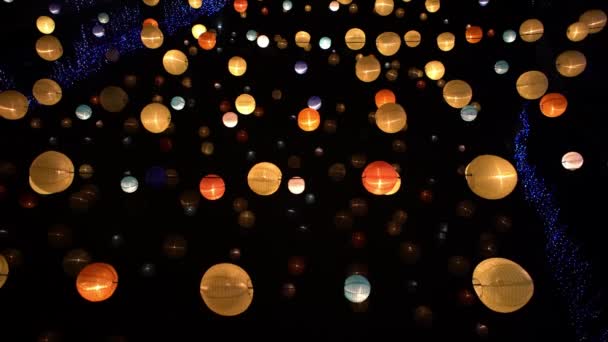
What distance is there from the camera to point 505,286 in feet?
5.29

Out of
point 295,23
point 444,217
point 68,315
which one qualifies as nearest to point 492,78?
point 444,217

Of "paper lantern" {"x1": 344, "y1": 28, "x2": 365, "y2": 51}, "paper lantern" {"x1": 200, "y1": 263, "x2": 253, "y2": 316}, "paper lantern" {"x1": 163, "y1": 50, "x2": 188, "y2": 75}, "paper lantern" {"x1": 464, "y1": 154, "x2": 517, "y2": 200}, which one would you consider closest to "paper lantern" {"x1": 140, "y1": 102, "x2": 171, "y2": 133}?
"paper lantern" {"x1": 163, "y1": 50, "x2": 188, "y2": 75}

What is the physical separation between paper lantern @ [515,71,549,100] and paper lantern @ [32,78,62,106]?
13.2 feet

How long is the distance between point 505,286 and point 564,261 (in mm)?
1730

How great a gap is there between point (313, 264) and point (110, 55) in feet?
11.4

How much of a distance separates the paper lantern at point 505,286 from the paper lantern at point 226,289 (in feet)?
4.23

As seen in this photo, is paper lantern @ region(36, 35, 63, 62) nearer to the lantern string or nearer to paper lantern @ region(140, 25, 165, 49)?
paper lantern @ region(140, 25, 165, 49)

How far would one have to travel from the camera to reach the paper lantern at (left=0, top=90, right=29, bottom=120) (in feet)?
7.61

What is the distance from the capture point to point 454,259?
268 cm

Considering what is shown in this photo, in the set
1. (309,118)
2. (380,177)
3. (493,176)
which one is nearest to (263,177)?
(380,177)

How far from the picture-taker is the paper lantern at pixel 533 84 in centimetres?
257

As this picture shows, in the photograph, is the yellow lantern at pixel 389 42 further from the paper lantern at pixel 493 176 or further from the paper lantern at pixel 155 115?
the paper lantern at pixel 155 115

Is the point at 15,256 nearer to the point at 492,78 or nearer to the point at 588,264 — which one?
the point at 588,264

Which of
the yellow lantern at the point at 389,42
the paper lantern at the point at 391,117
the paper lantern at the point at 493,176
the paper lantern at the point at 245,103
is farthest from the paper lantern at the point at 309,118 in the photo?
the paper lantern at the point at 493,176
